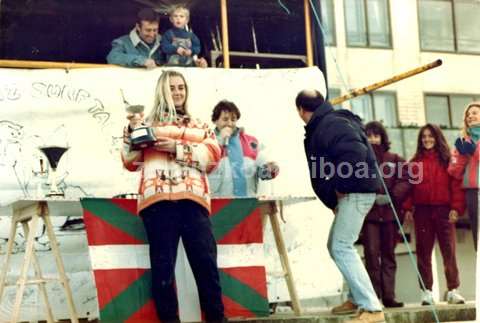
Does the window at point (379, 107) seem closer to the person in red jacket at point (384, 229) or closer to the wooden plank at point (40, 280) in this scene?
the person in red jacket at point (384, 229)

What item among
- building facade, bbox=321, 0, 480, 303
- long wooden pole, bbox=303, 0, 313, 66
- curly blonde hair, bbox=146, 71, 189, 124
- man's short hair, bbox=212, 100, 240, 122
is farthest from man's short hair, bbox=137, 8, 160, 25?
building facade, bbox=321, 0, 480, 303

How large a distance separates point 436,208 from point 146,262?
2.77 metres

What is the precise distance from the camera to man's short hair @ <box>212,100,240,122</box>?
7.38 m

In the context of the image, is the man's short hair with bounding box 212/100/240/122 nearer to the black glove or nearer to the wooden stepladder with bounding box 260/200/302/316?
the wooden stepladder with bounding box 260/200/302/316

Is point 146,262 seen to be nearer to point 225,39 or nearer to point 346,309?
point 346,309

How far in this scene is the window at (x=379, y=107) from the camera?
20609mm

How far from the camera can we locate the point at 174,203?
5.79 m

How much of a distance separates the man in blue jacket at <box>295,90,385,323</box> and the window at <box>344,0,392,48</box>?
1465 centimetres

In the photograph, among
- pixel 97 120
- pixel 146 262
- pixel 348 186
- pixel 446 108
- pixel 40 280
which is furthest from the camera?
pixel 446 108

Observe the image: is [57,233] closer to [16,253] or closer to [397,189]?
[16,253]

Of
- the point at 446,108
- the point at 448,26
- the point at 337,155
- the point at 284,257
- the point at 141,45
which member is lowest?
the point at 284,257

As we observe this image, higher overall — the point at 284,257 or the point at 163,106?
the point at 163,106

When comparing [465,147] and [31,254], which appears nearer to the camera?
[31,254]

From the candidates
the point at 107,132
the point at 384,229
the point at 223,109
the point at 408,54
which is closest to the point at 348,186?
the point at 223,109
